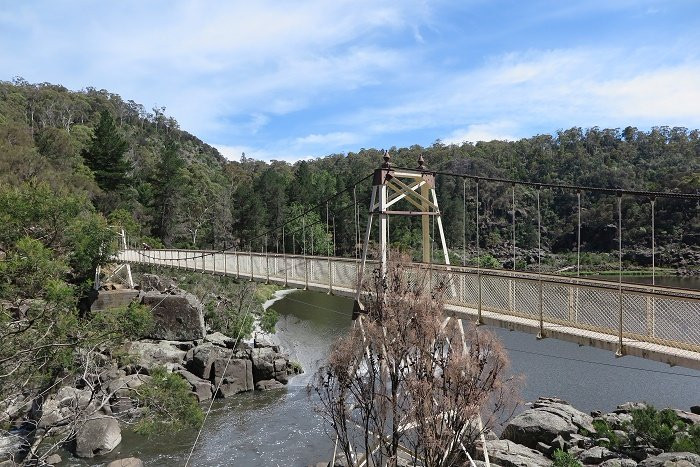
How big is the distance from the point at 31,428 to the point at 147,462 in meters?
3.12

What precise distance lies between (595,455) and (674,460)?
5.28 feet

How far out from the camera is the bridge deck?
6.09 m

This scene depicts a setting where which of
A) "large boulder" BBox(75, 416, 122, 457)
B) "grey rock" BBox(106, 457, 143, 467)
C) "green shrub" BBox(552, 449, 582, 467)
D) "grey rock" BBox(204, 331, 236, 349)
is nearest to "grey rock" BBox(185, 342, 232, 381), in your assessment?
"grey rock" BBox(204, 331, 236, 349)

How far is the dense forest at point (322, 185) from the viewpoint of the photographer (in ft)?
116

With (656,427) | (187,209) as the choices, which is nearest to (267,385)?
(656,427)

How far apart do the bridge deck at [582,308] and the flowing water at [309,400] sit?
4847mm

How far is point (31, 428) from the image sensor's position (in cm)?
1323

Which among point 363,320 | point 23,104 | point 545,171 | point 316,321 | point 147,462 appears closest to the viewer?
point 363,320

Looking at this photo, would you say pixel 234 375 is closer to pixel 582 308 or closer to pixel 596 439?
pixel 596 439

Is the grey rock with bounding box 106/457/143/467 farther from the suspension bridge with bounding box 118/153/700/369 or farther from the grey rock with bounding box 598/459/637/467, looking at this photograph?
the grey rock with bounding box 598/459/637/467

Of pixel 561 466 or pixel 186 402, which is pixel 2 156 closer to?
pixel 186 402

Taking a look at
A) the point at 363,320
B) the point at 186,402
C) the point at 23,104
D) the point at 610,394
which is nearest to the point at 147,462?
the point at 186,402

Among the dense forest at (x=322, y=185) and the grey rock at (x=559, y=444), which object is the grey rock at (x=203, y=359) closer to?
the dense forest at (x=322, y=185)

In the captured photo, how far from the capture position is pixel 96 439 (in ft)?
41.9
